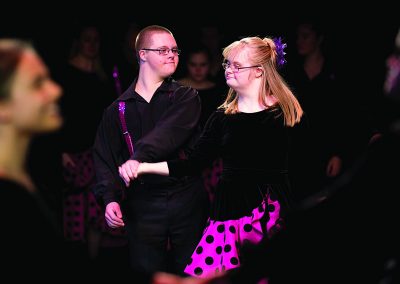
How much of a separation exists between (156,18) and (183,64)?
401 mm

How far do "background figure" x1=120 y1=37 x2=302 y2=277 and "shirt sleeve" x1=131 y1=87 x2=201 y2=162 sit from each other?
104 millimetres

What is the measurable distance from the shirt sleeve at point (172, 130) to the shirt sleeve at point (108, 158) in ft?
0.70

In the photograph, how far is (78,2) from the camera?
4.89 m

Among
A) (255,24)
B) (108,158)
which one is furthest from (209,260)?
(255,24)

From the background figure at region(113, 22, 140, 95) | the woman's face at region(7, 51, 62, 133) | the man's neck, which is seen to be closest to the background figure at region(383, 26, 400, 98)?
the woman's face at region(7, 51, 62, 133)

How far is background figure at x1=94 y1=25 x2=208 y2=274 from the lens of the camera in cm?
390

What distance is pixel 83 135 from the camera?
499cm

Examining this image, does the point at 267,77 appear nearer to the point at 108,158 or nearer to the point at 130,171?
the point at 130,171

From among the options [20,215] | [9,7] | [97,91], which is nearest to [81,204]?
[97,91]

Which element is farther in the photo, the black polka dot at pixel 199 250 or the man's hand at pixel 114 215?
the man's hand at pixel 114 215

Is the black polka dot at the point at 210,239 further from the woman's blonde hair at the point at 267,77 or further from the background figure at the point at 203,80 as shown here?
the background figure at the point at 203,80

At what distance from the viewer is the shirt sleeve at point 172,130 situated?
12.3ft

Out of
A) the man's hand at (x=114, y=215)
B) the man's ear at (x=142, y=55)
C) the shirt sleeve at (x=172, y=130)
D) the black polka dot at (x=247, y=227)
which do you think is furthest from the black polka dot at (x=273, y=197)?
the man's ear at (x=142, y=55)

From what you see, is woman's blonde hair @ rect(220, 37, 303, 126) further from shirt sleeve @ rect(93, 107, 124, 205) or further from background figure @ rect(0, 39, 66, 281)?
background figure @ rect(0, 39, 66, 281)
